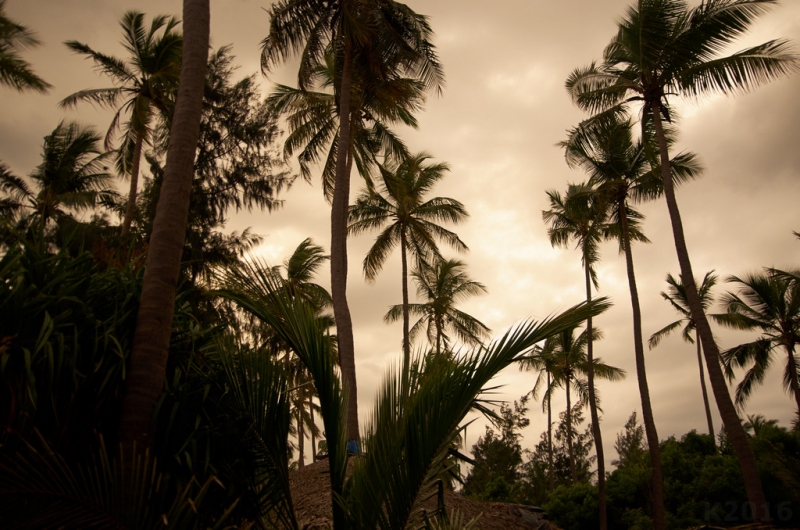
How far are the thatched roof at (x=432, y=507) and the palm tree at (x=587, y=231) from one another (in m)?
4.96

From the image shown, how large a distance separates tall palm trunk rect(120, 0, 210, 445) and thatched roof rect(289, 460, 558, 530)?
5.77m

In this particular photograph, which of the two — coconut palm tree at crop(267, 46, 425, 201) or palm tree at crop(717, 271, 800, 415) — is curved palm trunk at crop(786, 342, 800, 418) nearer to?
palm tree at crop(717, 271, 800, 415)

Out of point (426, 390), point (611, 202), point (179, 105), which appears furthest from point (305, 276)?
point (426, 390)

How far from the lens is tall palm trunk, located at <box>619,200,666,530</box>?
642 inches

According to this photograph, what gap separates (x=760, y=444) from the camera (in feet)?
50.1

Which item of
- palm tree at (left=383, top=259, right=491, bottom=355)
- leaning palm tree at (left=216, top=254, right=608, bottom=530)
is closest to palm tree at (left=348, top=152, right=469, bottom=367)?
palm tree at (left=383, top=259, right=491, bottom=355)

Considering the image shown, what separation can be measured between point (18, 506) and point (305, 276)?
2267 centimetres

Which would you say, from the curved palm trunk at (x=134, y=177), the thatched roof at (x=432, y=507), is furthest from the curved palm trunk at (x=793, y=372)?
the curved palm trunk at (x=134, y=177)

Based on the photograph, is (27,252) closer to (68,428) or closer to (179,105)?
(68,428)

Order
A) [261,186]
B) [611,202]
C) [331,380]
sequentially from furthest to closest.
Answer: [611,202] → [261,186] → [331,380]

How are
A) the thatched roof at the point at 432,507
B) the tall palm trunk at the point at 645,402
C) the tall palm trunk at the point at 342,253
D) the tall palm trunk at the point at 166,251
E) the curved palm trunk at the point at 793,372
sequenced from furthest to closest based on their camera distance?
the curved palm trunk at the point at 793,372
the tall palm trunk at the point at 645,402
the tall palm trunk at the point at 342,253
the thatched roof at the point at 432,507
the tall palm trunk at the point at 166,251

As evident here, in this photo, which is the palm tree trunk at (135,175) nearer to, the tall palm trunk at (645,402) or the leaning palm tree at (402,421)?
the leaning palm tree at (402,421)

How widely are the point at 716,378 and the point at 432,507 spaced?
6.14 m

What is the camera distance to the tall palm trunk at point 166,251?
10.9ft
